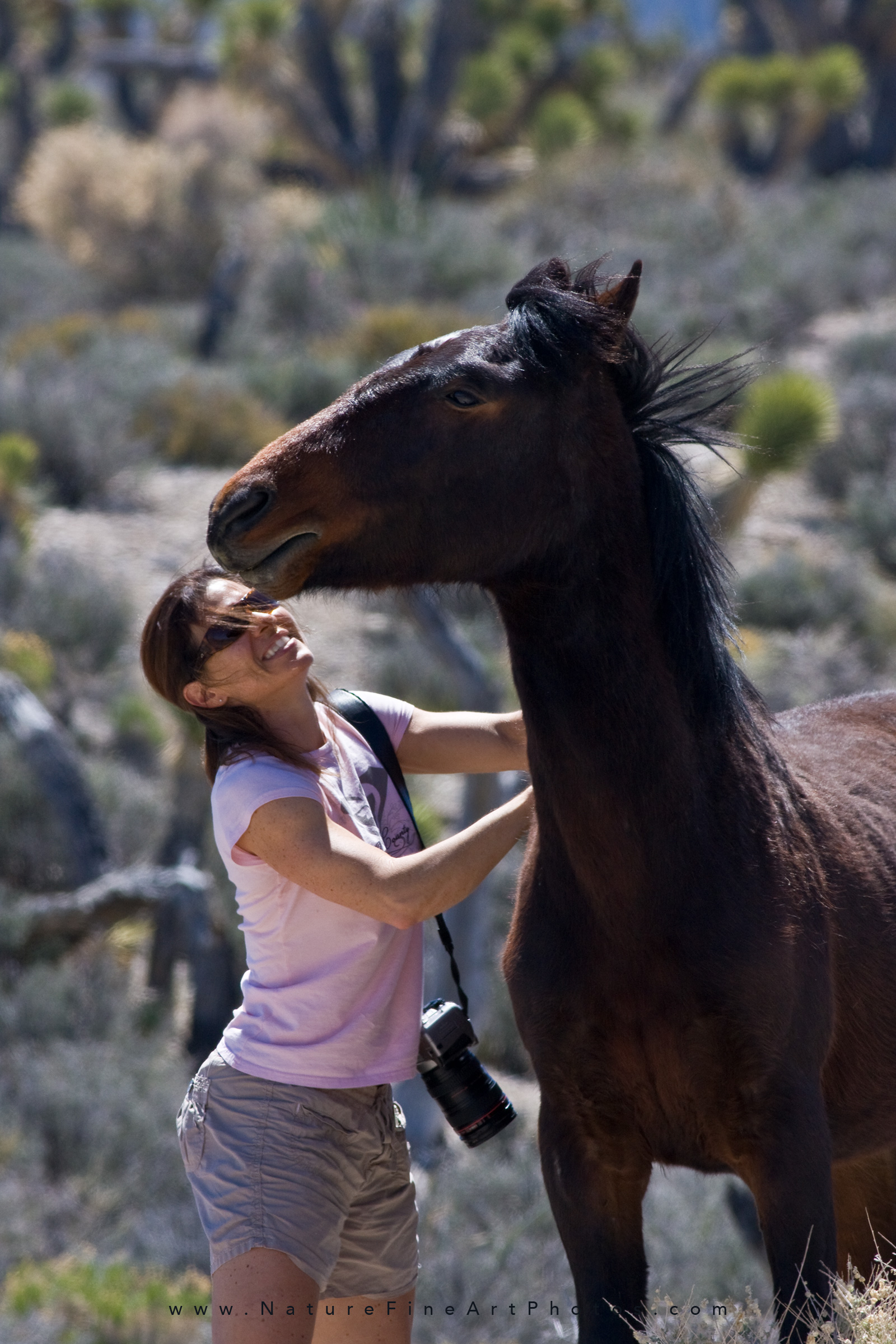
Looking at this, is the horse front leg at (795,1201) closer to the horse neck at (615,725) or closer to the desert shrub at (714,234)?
the horse neck at (615,725)

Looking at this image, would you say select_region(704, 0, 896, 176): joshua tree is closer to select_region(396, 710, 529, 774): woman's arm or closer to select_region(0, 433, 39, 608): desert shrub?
select_region(0, 433, 39, 608): desert shrub

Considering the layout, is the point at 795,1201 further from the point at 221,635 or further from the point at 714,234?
the point at 714,234

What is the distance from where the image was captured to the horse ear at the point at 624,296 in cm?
240

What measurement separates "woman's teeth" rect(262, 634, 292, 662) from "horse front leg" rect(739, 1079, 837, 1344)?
1.20 metres

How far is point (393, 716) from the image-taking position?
3.01 meters

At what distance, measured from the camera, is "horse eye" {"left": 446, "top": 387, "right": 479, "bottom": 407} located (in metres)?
2.29

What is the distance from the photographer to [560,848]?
2.50 m

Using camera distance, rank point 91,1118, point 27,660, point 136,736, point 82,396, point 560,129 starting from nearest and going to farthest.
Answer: point 91,1118 < point 27,660 < point 136,736 < point 82,396 < point 560,129

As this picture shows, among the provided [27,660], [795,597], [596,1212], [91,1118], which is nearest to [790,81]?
[795,597]

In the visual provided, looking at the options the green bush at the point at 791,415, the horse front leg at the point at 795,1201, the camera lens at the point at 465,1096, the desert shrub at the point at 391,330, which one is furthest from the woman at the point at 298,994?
the desert shrub at the point at 391,330

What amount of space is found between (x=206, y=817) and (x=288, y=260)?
11.5 meters

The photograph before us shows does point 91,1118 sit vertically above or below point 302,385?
below

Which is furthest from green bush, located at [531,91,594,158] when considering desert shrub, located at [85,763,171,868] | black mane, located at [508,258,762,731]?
black mane, located at [508,258,762,731]

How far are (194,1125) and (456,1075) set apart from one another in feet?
1.86
